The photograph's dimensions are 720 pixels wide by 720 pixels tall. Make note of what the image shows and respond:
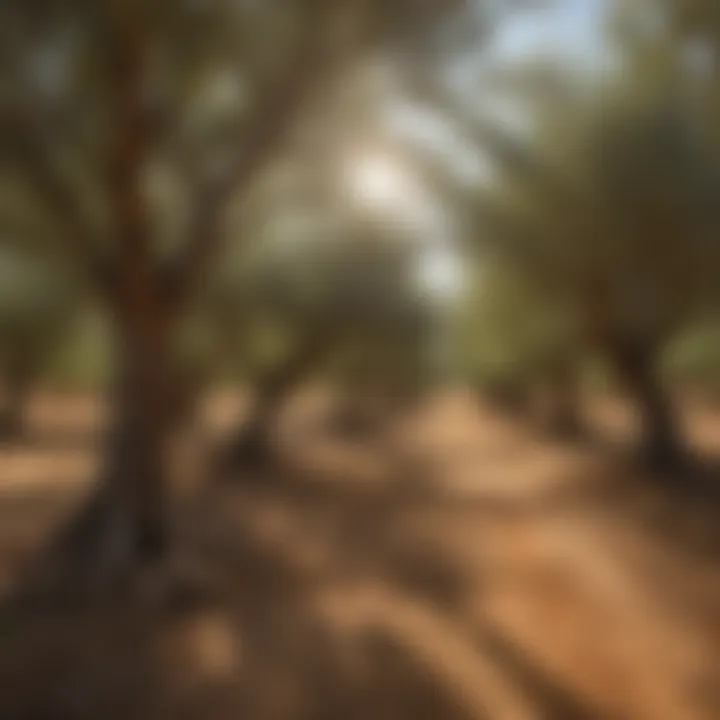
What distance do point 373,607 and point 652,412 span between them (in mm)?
1530

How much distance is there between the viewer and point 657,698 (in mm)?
2592

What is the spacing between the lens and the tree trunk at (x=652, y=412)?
3.80 metres

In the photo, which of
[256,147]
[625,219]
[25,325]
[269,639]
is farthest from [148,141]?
[625,219]

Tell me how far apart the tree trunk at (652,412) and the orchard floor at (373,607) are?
0.24 metres

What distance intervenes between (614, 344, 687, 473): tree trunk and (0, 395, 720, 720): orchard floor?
0.24 m

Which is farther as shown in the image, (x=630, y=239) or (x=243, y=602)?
(x=630, y=239)

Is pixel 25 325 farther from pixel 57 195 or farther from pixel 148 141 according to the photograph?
pixel 148 141

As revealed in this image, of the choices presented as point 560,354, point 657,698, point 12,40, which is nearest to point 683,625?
point 657,698

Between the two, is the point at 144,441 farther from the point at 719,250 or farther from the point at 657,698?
the point at 719,250

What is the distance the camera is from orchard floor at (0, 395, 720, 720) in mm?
2584

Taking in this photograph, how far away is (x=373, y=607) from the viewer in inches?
116

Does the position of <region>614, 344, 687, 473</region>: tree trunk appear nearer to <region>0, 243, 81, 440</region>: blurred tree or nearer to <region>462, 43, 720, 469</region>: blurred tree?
<region>462, 43, 720, 469</region>: blurred tree

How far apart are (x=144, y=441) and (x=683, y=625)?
1.83 meters

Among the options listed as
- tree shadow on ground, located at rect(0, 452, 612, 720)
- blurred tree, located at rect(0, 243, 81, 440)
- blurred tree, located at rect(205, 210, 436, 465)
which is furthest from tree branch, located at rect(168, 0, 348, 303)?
tree shadow on ground, located at rect(0, 452, 612, 720)
